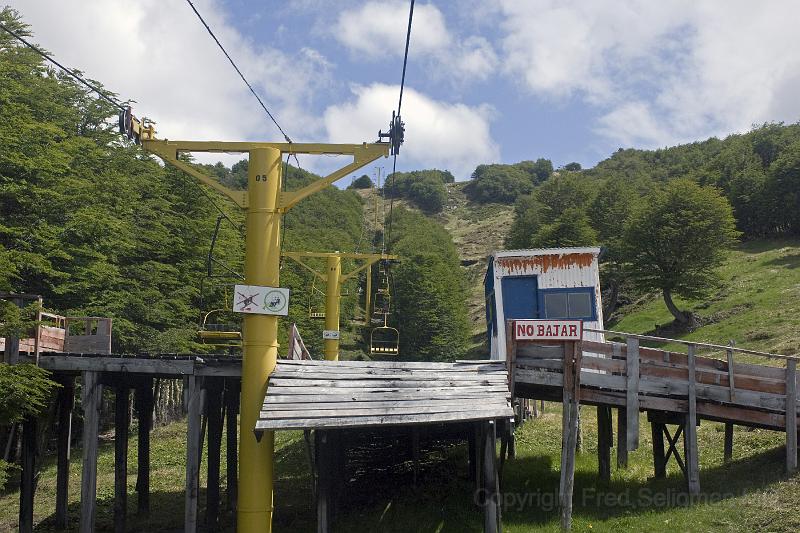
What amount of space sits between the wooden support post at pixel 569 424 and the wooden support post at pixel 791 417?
15.7ft

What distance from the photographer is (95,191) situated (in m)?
31.3

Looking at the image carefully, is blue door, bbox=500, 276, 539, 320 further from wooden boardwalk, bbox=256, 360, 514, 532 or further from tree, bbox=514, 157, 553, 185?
tree, bbox=514, 157, 553, 185

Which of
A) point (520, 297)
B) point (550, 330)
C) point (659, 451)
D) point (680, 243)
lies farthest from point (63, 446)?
point (680, 243)

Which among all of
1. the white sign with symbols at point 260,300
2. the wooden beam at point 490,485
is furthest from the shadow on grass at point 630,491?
the white sign with symbols at point 260,300

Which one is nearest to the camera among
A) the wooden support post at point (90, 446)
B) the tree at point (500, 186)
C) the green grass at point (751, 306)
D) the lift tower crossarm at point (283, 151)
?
the lift tower crossarm at point (283, 151)

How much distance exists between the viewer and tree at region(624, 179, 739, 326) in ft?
173

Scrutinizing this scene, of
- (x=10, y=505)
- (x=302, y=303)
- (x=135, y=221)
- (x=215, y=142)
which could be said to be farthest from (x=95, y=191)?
(x=302, y=303)

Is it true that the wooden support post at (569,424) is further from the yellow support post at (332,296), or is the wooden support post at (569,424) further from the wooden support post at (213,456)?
the yellow support post at (332,296)

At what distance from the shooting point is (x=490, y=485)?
1455cm

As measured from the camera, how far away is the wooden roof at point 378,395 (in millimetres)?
13664

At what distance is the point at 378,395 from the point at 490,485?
2.81 meters

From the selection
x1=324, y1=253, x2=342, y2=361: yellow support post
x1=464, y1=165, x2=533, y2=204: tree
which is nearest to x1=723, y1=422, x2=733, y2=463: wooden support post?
x1=324, y1=253, x2=342, y2=361: yellow support post

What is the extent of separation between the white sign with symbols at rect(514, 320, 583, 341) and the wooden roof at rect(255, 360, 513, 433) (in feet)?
3.61

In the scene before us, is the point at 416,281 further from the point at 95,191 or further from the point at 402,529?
the point at 402,529
